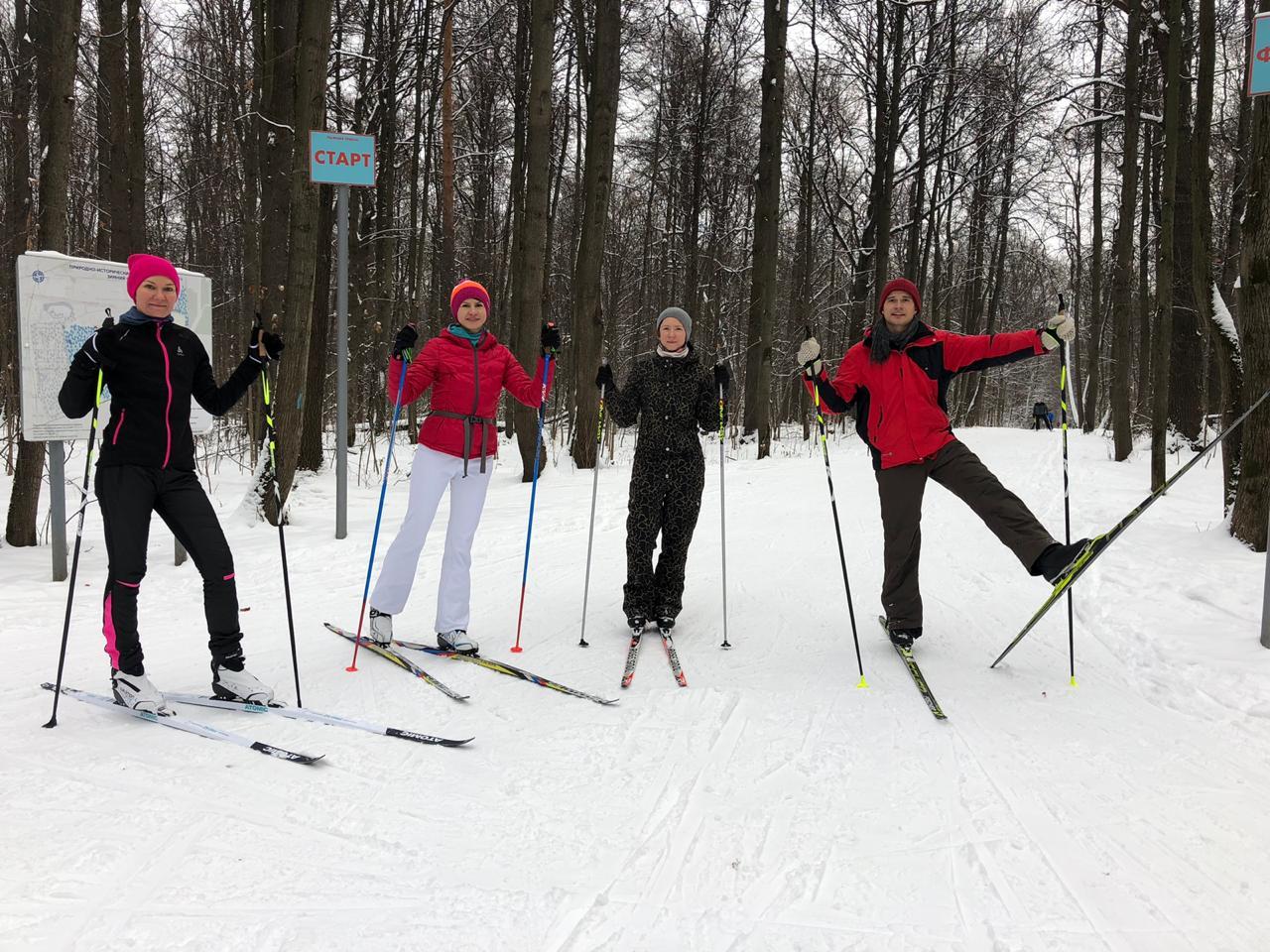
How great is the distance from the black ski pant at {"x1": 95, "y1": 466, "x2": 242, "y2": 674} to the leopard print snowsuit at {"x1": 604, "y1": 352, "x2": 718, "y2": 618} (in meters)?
2.30

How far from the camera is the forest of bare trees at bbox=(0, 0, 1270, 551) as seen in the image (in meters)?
8.44

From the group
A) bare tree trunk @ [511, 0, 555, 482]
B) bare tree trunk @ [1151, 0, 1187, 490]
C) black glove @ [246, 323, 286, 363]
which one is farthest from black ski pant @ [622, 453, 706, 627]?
bare tree trunk @ [1151, 0, 1187, 490]

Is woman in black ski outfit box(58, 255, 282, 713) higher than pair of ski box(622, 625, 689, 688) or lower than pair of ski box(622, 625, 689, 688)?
higher

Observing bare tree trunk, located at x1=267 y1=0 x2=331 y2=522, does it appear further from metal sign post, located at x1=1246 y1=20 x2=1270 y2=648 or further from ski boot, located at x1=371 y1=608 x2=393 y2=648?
metal sign post, located at x1=1246 y1=20 x2=1270 y2=648

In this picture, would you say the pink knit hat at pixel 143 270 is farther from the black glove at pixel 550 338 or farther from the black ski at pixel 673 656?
the black ski at pixel 673 656

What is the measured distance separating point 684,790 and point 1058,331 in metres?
3.18

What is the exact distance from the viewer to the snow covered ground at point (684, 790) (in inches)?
89.0

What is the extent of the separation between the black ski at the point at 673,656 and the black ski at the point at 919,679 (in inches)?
48.3

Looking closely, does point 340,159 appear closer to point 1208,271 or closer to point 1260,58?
point 1260,58

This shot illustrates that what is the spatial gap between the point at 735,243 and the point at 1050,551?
902 inches

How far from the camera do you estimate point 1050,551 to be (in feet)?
13.4

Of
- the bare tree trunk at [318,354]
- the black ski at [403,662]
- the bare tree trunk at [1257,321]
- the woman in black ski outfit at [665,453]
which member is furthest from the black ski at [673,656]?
the bare tree trunk at [318,354]

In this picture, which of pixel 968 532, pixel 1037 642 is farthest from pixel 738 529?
pixel 1037 642

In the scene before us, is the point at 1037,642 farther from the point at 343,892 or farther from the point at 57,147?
the point at 57,147
